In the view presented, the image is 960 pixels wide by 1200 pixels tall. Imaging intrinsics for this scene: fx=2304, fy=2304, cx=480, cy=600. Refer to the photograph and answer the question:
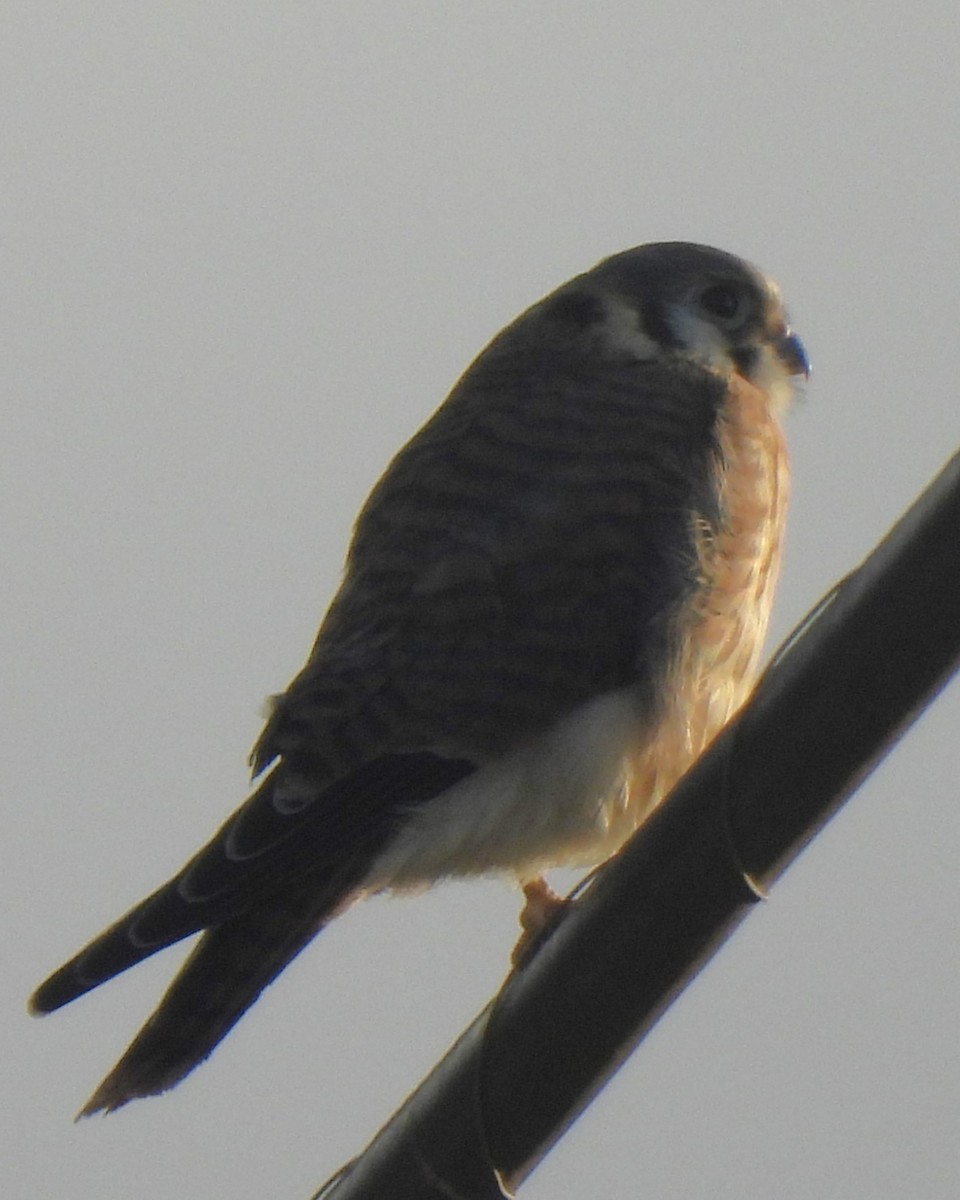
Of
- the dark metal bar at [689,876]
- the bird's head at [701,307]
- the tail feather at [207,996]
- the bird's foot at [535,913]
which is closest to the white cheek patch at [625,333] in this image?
the bird's head at [701,307]

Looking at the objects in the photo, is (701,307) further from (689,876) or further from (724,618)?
(689,876)

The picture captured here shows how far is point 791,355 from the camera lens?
195 inches

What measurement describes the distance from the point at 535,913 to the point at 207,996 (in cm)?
108

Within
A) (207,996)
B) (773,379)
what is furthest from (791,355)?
(207,996)

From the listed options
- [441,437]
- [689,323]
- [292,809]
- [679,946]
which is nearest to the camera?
[679,946]

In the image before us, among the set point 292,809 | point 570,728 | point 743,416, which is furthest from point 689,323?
point 292,809

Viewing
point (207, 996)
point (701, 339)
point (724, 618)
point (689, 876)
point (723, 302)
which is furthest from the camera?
point (723, 302)

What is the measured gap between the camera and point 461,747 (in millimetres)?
3422

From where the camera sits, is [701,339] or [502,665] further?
[701,339]

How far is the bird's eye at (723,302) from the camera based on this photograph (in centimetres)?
490

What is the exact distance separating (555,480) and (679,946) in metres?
1.76

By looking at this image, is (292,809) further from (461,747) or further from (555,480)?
(555,480)

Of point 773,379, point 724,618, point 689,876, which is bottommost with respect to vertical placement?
point 724,618

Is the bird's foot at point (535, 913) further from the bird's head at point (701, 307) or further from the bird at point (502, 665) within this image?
the bird's head at point (701, 307)
